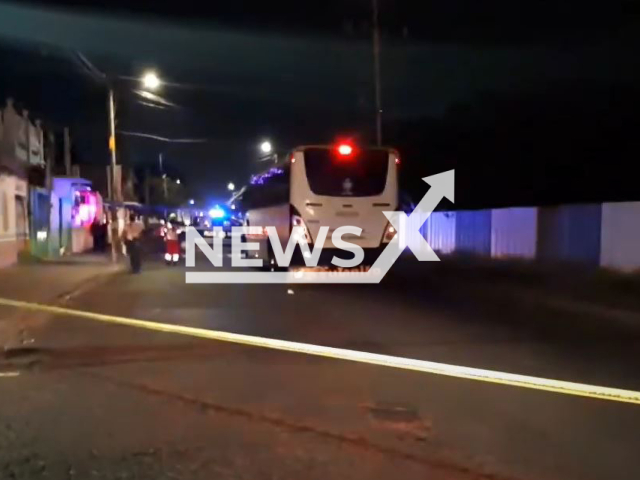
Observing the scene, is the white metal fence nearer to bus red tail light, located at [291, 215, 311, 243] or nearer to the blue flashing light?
bus red tail light, located at [291, 215, 311, 243]

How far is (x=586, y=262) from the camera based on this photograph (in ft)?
80.6

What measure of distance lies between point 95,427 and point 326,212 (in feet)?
51.2

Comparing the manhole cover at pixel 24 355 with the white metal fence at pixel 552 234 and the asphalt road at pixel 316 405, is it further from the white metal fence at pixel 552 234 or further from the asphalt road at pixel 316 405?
the white metal fence at pixel 552 234

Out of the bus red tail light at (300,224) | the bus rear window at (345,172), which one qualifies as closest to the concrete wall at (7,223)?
the bus red tail light at (300,224)

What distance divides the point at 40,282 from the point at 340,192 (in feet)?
27.0

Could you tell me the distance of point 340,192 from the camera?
22.6 meters

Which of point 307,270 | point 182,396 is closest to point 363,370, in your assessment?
point 182,396

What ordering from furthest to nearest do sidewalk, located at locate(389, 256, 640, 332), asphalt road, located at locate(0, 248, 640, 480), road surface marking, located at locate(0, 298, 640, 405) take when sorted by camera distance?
sidewalk, located at locate(389, 256, 640, 332) → road surface marking, located at locate(0, 298, 640, 405) → asphalt road, located at locate(0, 248, 640, 480)

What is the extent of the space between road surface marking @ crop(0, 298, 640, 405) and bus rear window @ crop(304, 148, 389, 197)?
8.82 meters

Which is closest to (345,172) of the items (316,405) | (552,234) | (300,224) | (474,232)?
(300,224)

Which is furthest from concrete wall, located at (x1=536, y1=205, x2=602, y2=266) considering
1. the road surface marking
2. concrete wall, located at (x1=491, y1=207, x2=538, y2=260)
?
Result: the road surface marking

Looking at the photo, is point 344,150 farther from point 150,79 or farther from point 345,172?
point 150,79

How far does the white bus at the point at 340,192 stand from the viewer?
22.5 meters

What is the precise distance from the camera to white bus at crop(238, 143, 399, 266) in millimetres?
22453
